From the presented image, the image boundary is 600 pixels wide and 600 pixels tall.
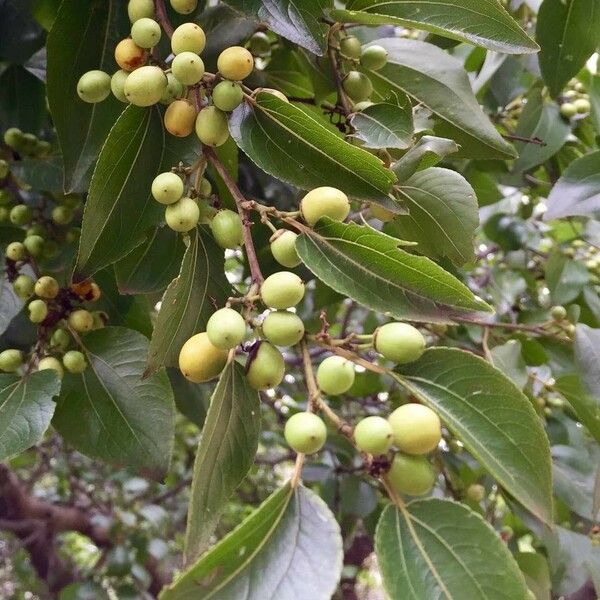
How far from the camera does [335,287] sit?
21.9 inches

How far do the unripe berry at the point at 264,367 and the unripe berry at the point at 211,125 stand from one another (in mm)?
232

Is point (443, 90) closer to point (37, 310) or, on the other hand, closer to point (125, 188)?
point (125, 188)

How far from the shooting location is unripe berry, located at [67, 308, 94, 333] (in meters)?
0.87

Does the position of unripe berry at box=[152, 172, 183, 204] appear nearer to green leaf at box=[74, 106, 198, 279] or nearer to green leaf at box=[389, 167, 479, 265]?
green leaf at box=[74, 106, 198, 279]

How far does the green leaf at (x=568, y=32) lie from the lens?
3.29 feet

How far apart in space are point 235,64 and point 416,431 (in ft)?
1.32

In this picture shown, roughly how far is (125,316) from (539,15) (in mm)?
815

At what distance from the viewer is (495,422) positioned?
536 mm

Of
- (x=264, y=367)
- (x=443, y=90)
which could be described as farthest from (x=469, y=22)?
(x=264, y=367)

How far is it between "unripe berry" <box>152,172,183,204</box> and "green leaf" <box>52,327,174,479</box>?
25 cm

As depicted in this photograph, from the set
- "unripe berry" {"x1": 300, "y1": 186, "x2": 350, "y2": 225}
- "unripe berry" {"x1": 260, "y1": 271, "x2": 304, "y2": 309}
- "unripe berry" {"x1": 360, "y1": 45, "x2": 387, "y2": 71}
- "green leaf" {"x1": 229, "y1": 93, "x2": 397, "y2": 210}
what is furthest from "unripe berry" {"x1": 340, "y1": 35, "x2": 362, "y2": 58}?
"unripe berry" {"x1": 260, "y1": 271, "x2": 304, "y2": 309}

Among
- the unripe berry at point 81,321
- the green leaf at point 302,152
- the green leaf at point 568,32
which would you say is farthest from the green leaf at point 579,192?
the unripe berry at point 81,321

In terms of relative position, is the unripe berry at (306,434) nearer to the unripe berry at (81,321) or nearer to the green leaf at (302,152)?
the green leaf at (302,152)

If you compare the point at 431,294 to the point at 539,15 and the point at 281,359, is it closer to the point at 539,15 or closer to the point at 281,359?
the point at 281,359
